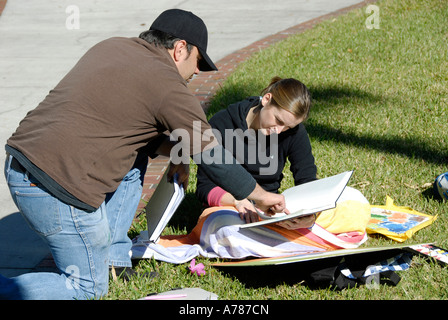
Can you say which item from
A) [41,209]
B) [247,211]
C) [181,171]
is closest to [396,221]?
[247,211]

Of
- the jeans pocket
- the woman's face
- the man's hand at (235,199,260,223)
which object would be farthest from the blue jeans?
the woman's face

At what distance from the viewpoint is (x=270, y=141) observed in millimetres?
3627

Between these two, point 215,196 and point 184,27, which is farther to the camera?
point 215,196

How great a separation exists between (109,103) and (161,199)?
2.65ft

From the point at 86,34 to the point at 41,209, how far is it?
6.59 m

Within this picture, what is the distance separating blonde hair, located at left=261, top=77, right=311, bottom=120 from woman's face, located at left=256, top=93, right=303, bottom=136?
28mm

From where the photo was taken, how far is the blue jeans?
267cm

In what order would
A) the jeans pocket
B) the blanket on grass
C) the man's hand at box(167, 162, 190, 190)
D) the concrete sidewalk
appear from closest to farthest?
the jeans pocket
the man's hand at box(167, 162, 190, 190)
the blanket on grass
the concrete sidewalk

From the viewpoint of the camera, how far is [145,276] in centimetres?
329

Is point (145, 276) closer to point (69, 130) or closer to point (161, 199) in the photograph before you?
point (161, 199)

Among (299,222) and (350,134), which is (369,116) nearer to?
(350,134)

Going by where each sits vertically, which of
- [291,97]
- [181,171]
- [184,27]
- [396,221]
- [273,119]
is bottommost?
[396,221]

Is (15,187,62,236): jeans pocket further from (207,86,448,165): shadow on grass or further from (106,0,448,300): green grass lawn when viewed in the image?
(207,86,448,165): shadow on grass
